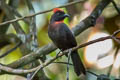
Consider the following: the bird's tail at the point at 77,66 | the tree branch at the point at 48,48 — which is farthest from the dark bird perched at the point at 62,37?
the tree branch at the point at 48,48

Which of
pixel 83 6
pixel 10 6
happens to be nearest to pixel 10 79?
pixel 10 6

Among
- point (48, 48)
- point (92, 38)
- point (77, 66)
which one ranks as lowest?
point (77, 66)

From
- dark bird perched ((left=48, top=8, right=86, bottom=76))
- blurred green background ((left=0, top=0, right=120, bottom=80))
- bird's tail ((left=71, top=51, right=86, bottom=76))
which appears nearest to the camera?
bird's tail ((left=71, top=51, right=86, bottom=76))

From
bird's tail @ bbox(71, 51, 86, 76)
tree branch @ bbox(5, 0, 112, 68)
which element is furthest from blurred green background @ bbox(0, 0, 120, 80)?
bird's tail @ bbox(71, 51, 86, 76)

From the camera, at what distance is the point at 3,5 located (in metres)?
3.93

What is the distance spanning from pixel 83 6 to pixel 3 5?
140 centimetres

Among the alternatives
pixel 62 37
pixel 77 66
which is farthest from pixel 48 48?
pixel 77 66

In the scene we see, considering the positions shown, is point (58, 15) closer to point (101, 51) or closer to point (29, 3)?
point (29, 3)

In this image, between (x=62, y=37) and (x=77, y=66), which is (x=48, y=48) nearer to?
(x=62, y=37)

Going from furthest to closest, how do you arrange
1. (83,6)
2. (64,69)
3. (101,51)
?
(83,6)
(101,51)
(64,69)

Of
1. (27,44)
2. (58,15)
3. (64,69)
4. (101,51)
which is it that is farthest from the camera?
(101,51)

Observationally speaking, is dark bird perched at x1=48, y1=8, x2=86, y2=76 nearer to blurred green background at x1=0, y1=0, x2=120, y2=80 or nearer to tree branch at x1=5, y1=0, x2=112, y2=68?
tree branch at x1=5, y1=0, x2=112, y2=68

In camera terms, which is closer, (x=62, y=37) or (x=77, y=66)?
(x=77, y=66)

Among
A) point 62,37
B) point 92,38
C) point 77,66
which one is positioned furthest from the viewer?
point 92,38
